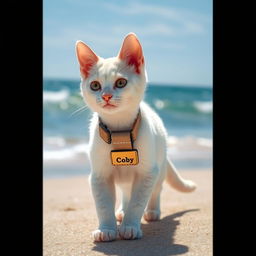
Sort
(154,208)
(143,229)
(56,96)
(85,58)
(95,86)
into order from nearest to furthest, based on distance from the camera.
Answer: (95,86)
(85,58)
(143,229)
(154,208)
(56,96)

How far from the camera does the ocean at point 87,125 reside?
17.5ft

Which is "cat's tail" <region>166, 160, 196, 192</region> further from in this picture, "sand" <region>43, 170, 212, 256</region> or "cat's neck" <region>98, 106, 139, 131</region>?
"cat's neck" <region>98, 106, 139, 131</region>

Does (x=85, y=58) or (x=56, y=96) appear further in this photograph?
(x=56, y=96)

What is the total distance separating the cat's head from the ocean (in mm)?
143

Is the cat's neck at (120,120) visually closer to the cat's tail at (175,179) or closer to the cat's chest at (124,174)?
the cat's chest at (124,174)

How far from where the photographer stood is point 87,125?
22.1 ft

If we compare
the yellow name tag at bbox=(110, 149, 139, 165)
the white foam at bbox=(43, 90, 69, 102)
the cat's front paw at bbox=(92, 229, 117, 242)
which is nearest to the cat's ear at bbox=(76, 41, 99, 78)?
the yellow name tag at bbox=(110, 149, 139, 165)

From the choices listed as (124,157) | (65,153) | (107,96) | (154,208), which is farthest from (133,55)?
(65,153)

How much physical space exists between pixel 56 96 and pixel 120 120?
37.3 feet

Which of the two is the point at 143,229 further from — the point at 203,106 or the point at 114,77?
the point at 203,106

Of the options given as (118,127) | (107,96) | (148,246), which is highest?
(107,96)

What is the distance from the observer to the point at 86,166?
17.2 ft

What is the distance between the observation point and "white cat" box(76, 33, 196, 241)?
2072 mm
